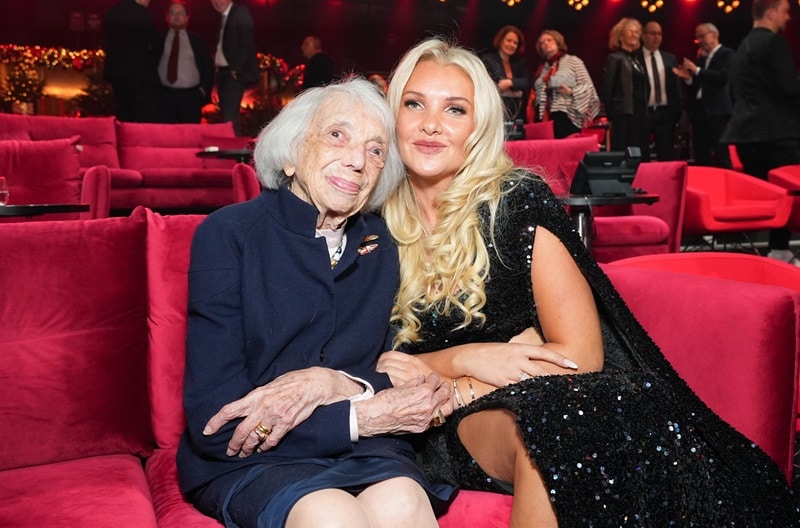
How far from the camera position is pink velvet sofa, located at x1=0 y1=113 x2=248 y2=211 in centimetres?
744

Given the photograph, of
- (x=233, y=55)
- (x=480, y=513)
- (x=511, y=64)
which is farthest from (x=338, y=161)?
(x=233, y=55)

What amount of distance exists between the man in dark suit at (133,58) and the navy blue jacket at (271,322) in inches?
273

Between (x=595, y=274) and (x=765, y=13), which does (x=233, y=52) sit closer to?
(x=765, y=13)

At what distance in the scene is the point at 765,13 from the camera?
5.97m

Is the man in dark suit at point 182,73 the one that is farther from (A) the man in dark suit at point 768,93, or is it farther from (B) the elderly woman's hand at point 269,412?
(B) the elderly woman's hand at point 269,412

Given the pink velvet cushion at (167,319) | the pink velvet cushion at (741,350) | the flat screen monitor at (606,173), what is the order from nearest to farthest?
the pink velvet cushion at (741,350), the pink velvet cushion at (167,319), the flat screen monitor at (606,173)

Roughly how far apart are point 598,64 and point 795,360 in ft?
47.6

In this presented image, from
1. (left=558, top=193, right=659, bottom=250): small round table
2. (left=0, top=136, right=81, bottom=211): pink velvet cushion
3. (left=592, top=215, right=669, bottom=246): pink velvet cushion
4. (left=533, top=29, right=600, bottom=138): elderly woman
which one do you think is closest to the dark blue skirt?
(left=558, top=193, right=659, bottom=250): small round table

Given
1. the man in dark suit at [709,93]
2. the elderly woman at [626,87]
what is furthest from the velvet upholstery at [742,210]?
the man in dark suit at [709,93]

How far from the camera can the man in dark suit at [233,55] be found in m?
8.73

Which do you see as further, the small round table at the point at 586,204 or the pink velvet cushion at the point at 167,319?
the small round table at the point at 586,204

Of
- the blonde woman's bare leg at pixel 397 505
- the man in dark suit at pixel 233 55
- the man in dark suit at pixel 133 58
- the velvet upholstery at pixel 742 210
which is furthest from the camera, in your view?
the man in dark suit at pixel 233 55

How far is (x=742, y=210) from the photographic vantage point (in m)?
6.21

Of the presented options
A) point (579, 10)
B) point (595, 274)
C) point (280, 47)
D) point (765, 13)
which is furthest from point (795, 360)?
point (579, 10)
